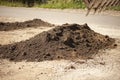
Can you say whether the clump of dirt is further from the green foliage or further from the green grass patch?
the green grass patch

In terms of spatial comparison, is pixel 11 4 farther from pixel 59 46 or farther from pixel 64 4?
pixel 59 46

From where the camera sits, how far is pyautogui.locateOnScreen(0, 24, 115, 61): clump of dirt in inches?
361

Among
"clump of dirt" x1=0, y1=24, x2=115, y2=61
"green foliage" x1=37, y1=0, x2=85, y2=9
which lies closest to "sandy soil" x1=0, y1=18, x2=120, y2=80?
"clump of dirt" x1=0, y1=24, x2=115, y2=61

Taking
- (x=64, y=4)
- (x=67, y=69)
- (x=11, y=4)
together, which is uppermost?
(x=67, y=69)

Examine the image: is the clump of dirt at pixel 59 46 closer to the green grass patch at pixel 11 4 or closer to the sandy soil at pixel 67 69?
the sandy soil at pixel 67 69

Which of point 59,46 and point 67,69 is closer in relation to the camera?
point 67,69

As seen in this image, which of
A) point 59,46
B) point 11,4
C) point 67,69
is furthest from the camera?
point 11,4

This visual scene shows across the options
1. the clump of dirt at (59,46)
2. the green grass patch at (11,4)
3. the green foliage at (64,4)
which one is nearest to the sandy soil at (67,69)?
the clump of dirt at (59,46)

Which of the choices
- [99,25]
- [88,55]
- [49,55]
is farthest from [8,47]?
[99,25]

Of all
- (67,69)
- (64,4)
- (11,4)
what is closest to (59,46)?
(67,69)

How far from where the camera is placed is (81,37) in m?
10.6

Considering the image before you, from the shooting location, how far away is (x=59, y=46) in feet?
31.7

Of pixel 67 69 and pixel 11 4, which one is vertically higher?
pixel 67 69

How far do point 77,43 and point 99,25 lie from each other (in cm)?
537
